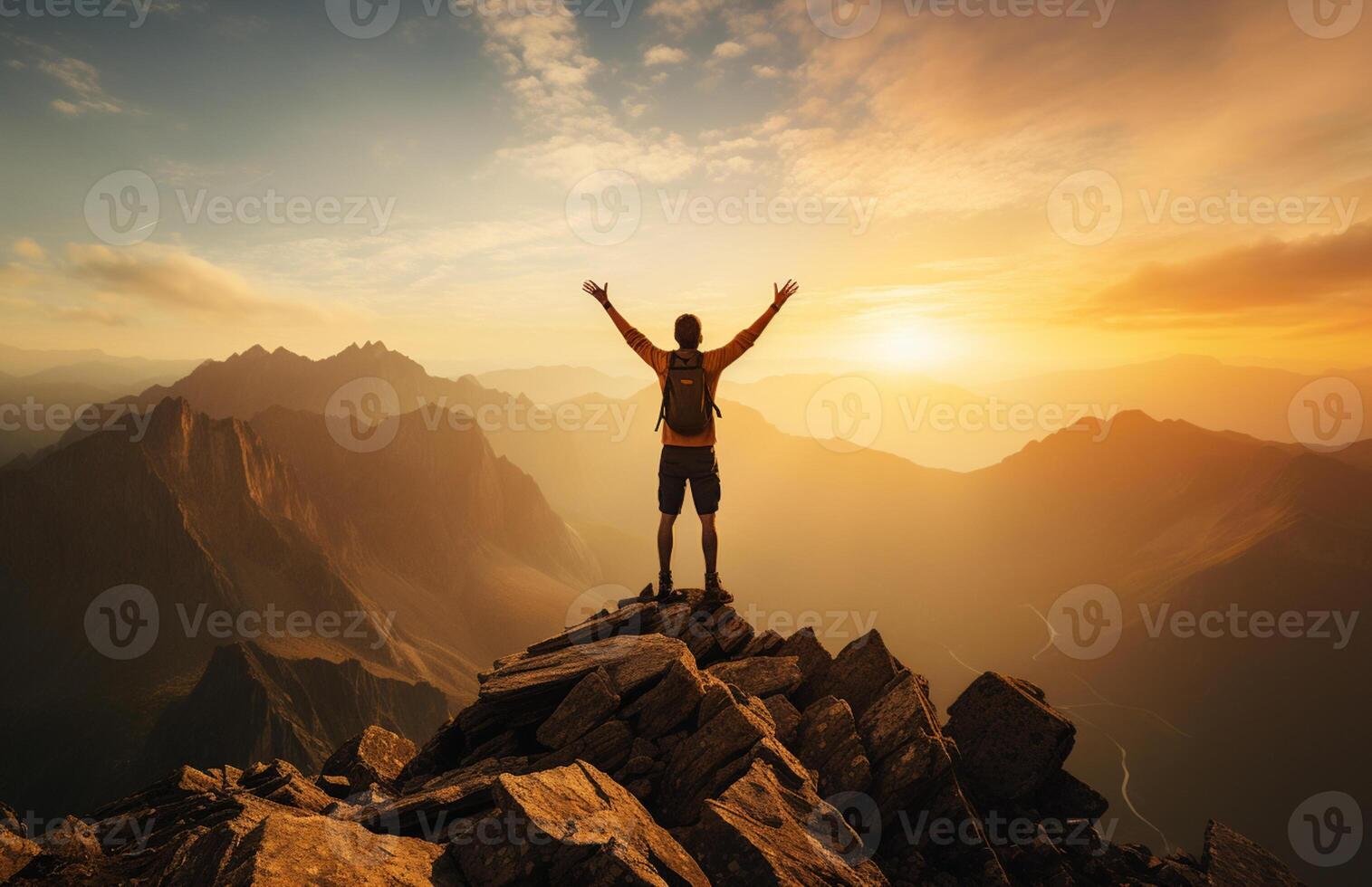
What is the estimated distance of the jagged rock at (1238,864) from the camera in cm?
1064

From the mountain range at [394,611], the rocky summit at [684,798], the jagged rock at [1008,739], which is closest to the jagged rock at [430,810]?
the rocky summit at [684,798]

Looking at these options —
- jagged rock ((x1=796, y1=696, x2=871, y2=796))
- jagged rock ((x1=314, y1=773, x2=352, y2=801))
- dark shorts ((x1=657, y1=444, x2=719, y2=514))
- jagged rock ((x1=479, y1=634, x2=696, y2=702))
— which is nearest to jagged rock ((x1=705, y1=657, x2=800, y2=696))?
jagged rock ((x1=796, y1=696, x2=871, y2=796))

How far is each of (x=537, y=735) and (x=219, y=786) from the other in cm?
1311

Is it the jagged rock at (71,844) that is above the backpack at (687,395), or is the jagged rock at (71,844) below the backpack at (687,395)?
below

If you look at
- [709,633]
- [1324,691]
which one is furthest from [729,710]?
[1324,691]

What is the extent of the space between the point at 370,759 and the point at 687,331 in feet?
49.6

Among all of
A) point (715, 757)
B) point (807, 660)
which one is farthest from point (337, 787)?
point (807, 660)

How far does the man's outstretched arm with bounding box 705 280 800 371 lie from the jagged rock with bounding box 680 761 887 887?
7.61 metres

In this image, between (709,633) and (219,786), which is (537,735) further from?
(219,786)

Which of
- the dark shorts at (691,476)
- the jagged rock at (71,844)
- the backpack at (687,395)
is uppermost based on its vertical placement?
the backpack at (687,395)

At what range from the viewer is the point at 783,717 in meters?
11.5

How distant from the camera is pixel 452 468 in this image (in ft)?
632

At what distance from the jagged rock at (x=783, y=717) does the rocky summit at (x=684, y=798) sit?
0.15 feet

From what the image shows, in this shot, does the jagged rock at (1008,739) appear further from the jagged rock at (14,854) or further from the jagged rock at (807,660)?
the jagged rock at (14,854)
